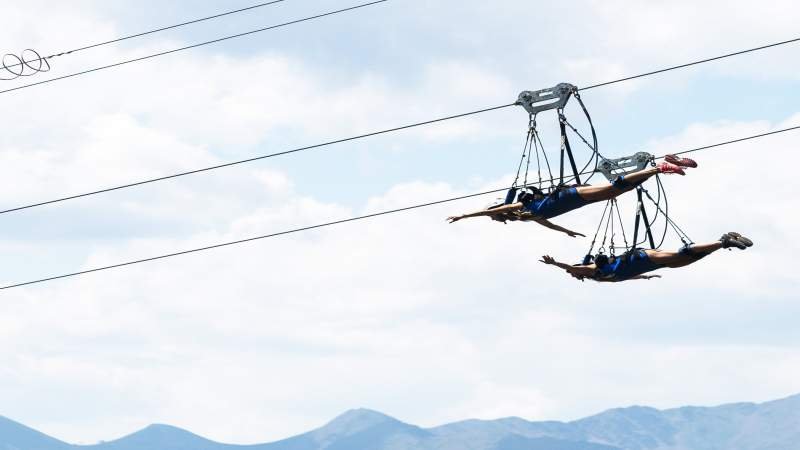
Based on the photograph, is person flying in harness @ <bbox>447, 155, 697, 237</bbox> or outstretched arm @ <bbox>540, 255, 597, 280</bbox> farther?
outstretched arm @ <bbox>540, 255, 597, 280</bbox>

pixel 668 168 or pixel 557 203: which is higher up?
pixel 557 203

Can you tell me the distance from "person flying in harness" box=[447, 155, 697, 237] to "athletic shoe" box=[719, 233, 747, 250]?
133 inches

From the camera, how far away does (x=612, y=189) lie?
204ft

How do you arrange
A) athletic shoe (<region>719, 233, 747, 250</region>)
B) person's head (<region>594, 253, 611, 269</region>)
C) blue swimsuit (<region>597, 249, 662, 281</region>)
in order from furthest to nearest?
person's head (<region>594, 253, 611, 269</region>)
blue swimsuit (<region>597, 249, 662, 281</region>)
athletic shoe (<region>719, 233, 747, 250</region>)

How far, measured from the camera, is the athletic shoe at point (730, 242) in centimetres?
6041

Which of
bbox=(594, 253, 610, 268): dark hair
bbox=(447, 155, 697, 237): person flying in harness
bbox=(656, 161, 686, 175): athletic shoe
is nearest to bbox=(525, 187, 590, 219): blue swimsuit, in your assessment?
bbox=(447, 155, 697, 237): person flying in harness

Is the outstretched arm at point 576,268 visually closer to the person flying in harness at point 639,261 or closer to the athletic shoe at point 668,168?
the person flying in harness at point 639,261

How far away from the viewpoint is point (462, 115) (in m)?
60.7

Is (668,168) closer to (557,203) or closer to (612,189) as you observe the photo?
(612,189)

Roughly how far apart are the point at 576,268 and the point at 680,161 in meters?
9.49

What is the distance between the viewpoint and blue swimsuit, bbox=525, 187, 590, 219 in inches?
2517

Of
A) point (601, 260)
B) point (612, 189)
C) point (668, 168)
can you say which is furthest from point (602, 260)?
point (668, 168)

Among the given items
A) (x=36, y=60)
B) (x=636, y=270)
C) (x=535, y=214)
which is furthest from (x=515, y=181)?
(x=36, y=60)

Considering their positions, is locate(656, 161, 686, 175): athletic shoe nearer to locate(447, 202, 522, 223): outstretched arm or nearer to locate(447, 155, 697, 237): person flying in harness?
locate(447, 155, 697, 237): person flying in harness
